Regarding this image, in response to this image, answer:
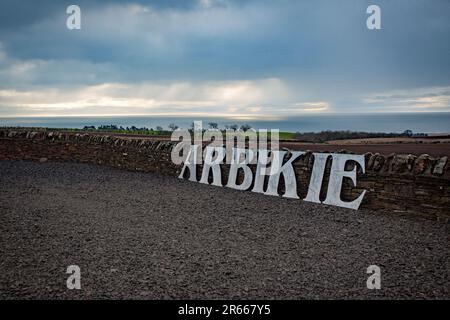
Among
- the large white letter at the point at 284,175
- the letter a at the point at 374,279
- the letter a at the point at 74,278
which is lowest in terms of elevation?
the letter a at the point at 374,279

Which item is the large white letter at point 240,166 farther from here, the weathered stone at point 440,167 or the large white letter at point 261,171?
the weathered stone at point 440,167

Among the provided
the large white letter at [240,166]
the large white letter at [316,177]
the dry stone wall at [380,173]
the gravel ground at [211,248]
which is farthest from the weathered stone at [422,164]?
the large white letter at [240,166]

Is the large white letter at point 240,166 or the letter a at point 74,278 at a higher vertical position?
the large white letter at point 240,166

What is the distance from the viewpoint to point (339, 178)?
30.4 ft

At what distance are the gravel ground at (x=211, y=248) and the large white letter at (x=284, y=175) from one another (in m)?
0.45

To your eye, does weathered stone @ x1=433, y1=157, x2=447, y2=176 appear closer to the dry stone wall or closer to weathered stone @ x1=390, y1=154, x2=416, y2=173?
the dry stone wall

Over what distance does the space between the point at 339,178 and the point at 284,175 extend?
1733 millimetres

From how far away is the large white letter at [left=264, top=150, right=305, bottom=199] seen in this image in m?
10.3

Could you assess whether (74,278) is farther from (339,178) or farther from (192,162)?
(192,162)

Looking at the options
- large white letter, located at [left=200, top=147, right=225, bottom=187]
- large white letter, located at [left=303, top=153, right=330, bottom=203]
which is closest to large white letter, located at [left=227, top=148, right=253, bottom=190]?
large white letter, located at [left=200, top=147, right=225, bottom=187]

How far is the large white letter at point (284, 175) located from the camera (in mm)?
10297

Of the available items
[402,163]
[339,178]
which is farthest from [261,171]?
[402,163]
